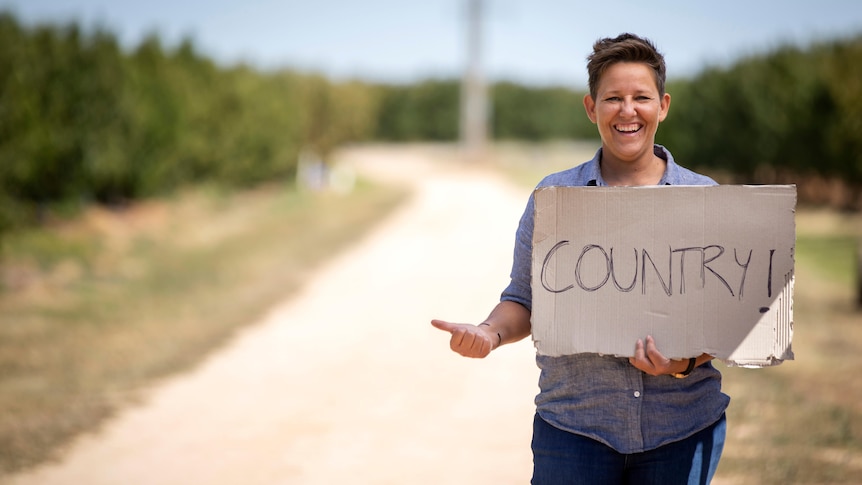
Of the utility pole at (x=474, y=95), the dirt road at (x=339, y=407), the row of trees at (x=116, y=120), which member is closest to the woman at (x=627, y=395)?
the dirt road at (x=339, y=407)

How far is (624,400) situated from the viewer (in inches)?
81.2

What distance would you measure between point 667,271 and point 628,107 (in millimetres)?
416

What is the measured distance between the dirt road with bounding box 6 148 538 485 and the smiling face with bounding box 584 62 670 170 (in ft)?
9.31

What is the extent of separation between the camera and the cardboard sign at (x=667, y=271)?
2.02m

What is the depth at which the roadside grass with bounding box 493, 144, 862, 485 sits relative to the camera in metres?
4.55

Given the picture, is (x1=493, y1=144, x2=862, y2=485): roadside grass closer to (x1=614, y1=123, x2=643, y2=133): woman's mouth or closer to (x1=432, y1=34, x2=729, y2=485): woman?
(x1=432, y1=34, x2=729, y2=485): woman

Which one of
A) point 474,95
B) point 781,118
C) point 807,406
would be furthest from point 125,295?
point 474,95

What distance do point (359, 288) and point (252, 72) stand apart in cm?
1363

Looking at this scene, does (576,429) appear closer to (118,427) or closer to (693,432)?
Answer: (693,432)

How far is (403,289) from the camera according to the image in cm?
1035

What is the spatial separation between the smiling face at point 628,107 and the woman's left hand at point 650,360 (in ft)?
1.57

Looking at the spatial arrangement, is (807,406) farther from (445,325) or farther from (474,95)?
(474,95)

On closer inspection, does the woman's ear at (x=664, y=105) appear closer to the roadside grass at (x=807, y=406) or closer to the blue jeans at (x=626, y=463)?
the blue jeans at (x=626, y=463)

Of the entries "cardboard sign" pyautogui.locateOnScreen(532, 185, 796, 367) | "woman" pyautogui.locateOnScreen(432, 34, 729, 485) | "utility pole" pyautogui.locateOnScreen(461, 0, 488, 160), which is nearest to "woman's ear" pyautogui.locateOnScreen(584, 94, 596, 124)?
"woman" pyautogui.locateOnScreen(432, 34, 729, 485)
